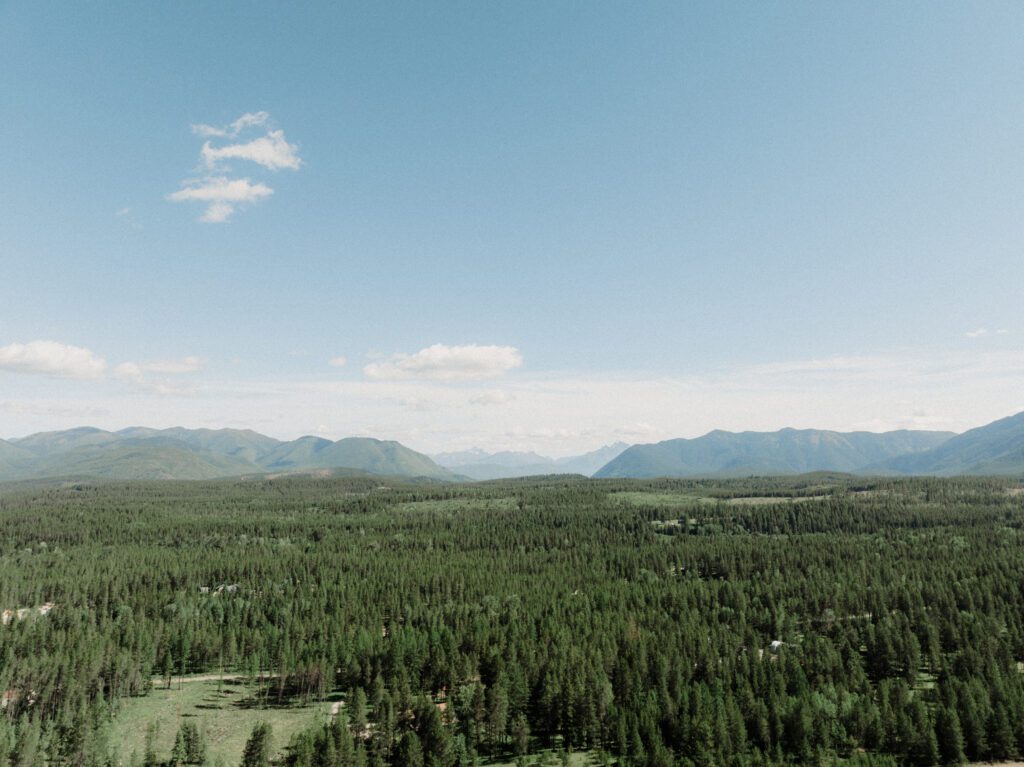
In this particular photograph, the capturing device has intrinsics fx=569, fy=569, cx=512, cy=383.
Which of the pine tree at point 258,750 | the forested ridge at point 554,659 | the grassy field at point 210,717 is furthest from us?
the grassy field at point 210,717

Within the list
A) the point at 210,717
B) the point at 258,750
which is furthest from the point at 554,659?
the point at 210,717

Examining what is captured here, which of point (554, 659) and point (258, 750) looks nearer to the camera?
point (258, 750)

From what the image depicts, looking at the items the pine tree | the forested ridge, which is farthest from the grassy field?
the pine tree

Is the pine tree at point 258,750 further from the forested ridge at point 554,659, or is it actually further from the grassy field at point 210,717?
the grassy field at point 210,717

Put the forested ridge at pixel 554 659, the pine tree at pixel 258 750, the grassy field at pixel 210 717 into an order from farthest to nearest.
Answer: the grassy field at pixel 210 717 < the forested ridge at pixel 554 659 < the pine tree at pixel 258 750

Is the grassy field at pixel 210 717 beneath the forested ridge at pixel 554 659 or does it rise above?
beneath

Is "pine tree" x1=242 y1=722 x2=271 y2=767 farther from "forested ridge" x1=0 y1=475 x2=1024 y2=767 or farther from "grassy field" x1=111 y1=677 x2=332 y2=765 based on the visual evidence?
"grassy field" x1=111 y1=677 x2=332 y2=765

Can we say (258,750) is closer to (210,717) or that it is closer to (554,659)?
(210,717)

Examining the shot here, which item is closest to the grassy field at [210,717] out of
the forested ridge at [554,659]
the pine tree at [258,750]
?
the forested ridge at [554,659]
